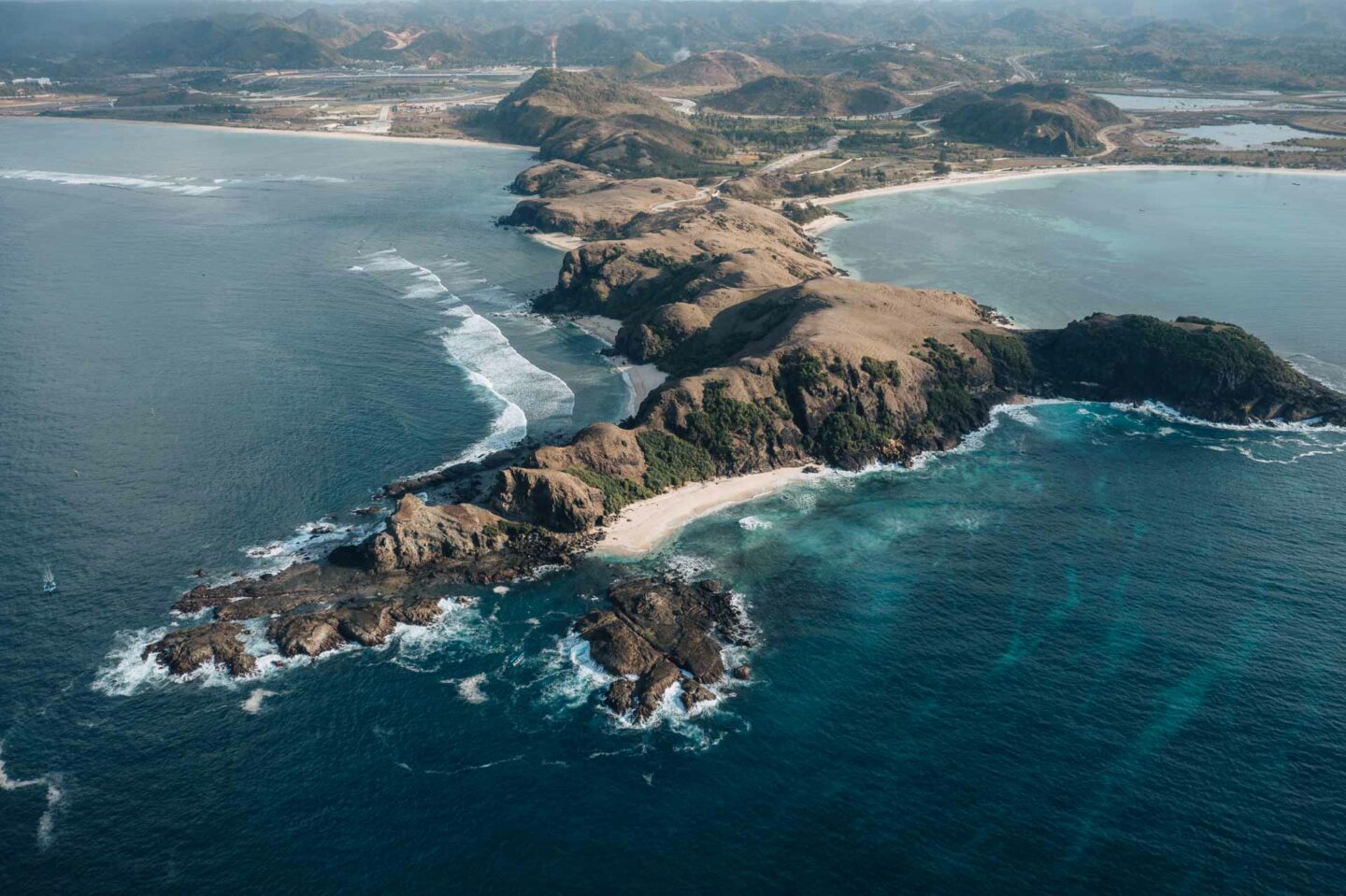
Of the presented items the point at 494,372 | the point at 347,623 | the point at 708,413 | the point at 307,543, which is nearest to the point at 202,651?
the point at 347,623

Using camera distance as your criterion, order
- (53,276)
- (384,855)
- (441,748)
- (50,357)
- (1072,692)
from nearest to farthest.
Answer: (384,855) < (441,748) < (1072,692) < (50,357) < (53,276)

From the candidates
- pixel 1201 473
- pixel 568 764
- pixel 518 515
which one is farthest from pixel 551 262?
pixel 568 764

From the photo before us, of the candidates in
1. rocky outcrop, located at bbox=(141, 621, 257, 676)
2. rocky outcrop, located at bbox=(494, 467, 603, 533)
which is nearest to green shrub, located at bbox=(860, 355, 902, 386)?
rocky outcrop, located at bbox=(494, 467, 603, 533)

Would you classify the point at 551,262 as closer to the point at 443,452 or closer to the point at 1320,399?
the point at 443,452

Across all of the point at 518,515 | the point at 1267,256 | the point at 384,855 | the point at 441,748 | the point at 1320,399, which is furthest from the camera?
the point at 1267,256

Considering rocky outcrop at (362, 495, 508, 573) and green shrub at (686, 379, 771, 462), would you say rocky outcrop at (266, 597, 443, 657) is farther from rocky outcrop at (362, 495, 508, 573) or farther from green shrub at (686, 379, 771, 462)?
green shrub at (686, 379, 771, 462)

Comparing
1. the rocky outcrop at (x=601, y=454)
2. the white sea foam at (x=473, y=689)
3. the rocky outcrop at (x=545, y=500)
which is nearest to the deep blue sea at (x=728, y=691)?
the white sea foam at (x=473, y=689)
